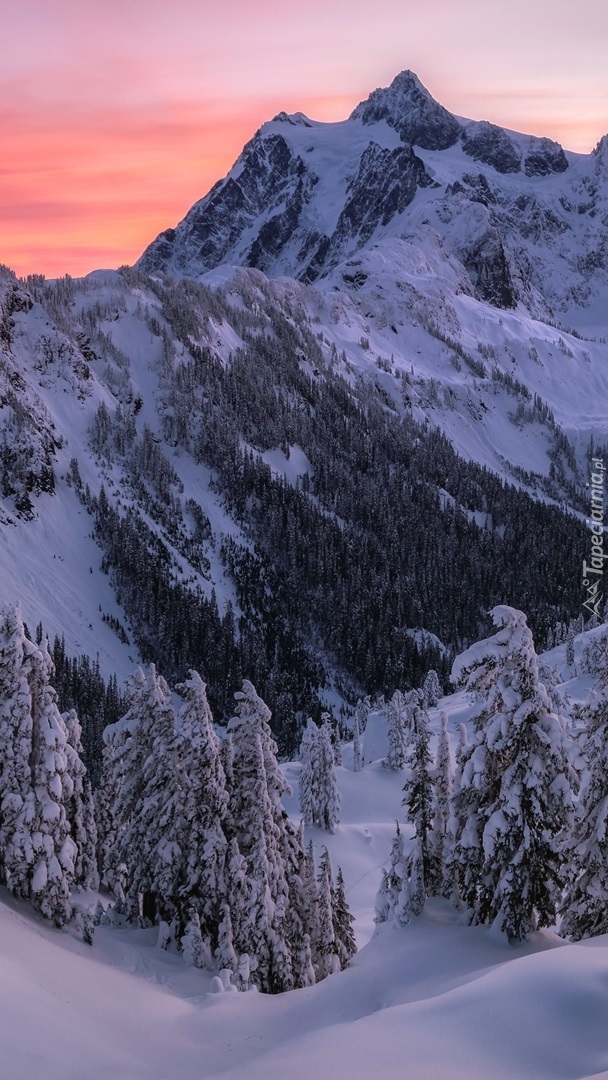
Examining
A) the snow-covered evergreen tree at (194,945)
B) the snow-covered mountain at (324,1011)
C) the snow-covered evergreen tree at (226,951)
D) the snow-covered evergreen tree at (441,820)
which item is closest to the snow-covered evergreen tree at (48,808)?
the snow-covered mountain at (324,1011)

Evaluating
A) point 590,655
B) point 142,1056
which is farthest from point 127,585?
point 142,1056

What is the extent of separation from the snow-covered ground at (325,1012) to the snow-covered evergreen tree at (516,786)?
1.67 m

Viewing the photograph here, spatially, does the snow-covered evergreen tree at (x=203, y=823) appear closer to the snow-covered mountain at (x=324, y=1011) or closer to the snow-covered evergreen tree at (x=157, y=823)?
the snow-covered evergreen tree at (x=157, y=823)

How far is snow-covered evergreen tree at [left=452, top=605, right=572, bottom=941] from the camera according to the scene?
26125 mm

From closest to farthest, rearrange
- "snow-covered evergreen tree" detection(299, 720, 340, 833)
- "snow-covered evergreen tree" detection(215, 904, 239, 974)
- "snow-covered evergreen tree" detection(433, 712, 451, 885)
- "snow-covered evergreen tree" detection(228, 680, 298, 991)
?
"snow-covered evergreen tree" detection(433, 712, 451, 885) < "snow-covered evergreen tree" detection(215, 904, 239, 974) < "snow-covered evergreen tree" detection(228, 680, 298, 991) < "snow-covered evergreen tree" detection(299, 720, 340, 833)

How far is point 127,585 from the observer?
18525cm

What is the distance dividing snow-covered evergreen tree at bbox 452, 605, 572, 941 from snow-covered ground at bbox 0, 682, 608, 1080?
5.49ft

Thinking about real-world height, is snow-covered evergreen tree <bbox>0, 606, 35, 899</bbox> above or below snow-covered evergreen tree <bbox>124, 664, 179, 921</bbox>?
above

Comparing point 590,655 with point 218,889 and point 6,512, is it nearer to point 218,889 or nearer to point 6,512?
point 218,889

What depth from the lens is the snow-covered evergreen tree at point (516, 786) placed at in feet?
85.7

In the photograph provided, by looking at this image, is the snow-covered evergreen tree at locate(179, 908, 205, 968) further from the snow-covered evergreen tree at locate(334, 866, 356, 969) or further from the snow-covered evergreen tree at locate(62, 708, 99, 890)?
the snow-covered evergreen tree at locate(334, 866, 356, 969)

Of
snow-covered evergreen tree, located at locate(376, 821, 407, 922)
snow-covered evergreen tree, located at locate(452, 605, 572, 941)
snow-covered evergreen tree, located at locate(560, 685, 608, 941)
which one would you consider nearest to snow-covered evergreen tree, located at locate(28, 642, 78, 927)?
snow-covered evergreen tree, located at locate(376, 821, 407, 922)

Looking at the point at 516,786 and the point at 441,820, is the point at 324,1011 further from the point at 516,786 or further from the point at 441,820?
the point at 441,820

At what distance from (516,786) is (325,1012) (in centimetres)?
886
